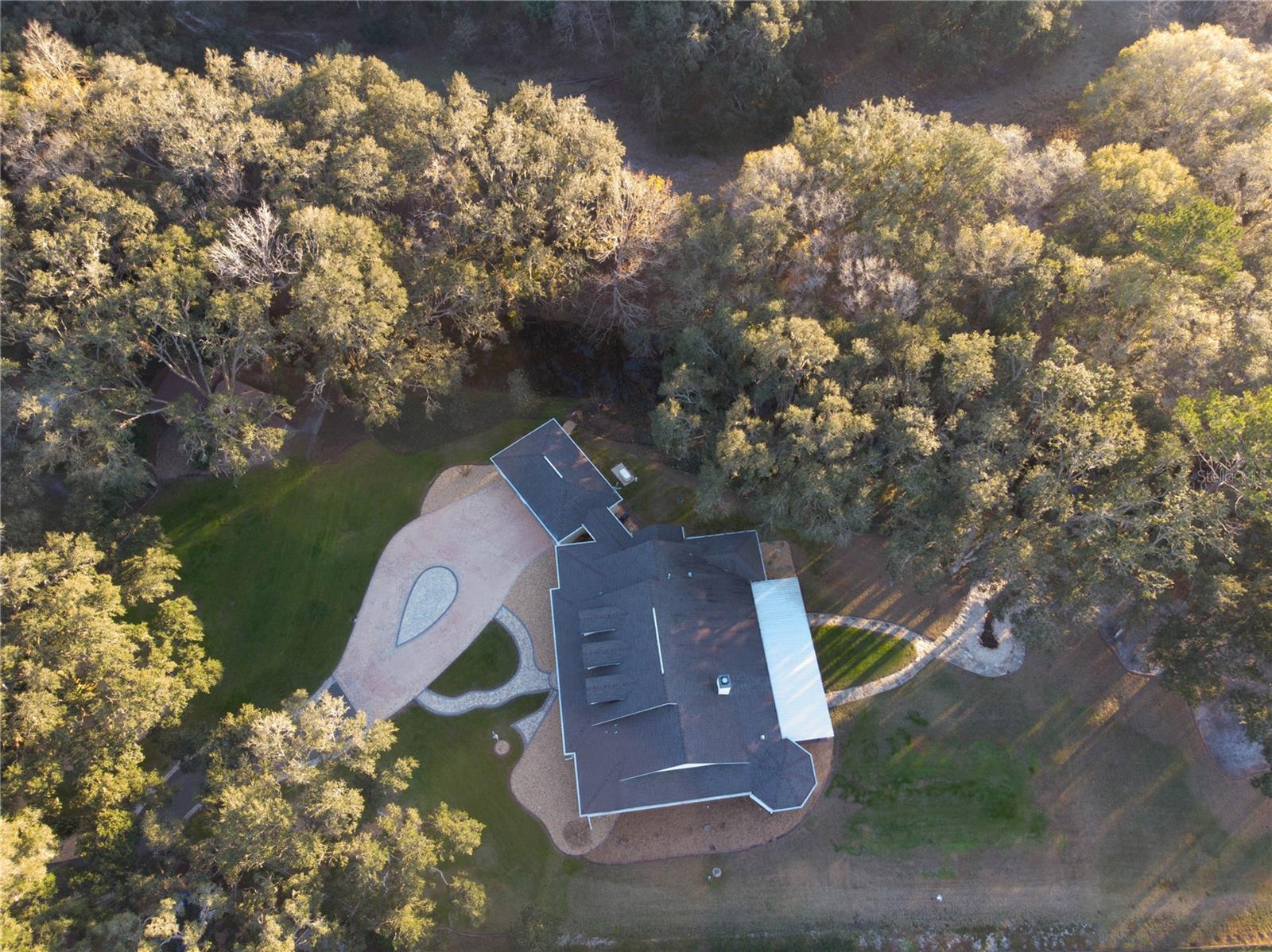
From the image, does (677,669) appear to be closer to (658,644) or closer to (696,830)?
(658,644)

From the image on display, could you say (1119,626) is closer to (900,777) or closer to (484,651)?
(900,777)

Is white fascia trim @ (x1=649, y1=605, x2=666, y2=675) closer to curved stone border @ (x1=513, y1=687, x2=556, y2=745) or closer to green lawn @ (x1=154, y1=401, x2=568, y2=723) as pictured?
curved stone border @ (x1=513, y1=687, x2=556, y2=745)

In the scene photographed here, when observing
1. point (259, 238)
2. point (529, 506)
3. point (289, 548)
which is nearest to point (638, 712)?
point (529, 506)

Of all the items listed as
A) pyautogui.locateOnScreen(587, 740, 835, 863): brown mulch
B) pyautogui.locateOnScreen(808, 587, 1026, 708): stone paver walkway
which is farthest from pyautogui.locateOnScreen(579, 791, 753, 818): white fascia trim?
pyautogui.locateOnScreen(808, 587, 1026, 708): stone paver walkway

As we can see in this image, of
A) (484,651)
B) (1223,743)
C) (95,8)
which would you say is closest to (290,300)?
(484,651)

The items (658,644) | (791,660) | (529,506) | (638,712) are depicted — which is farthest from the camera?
(529,506)
